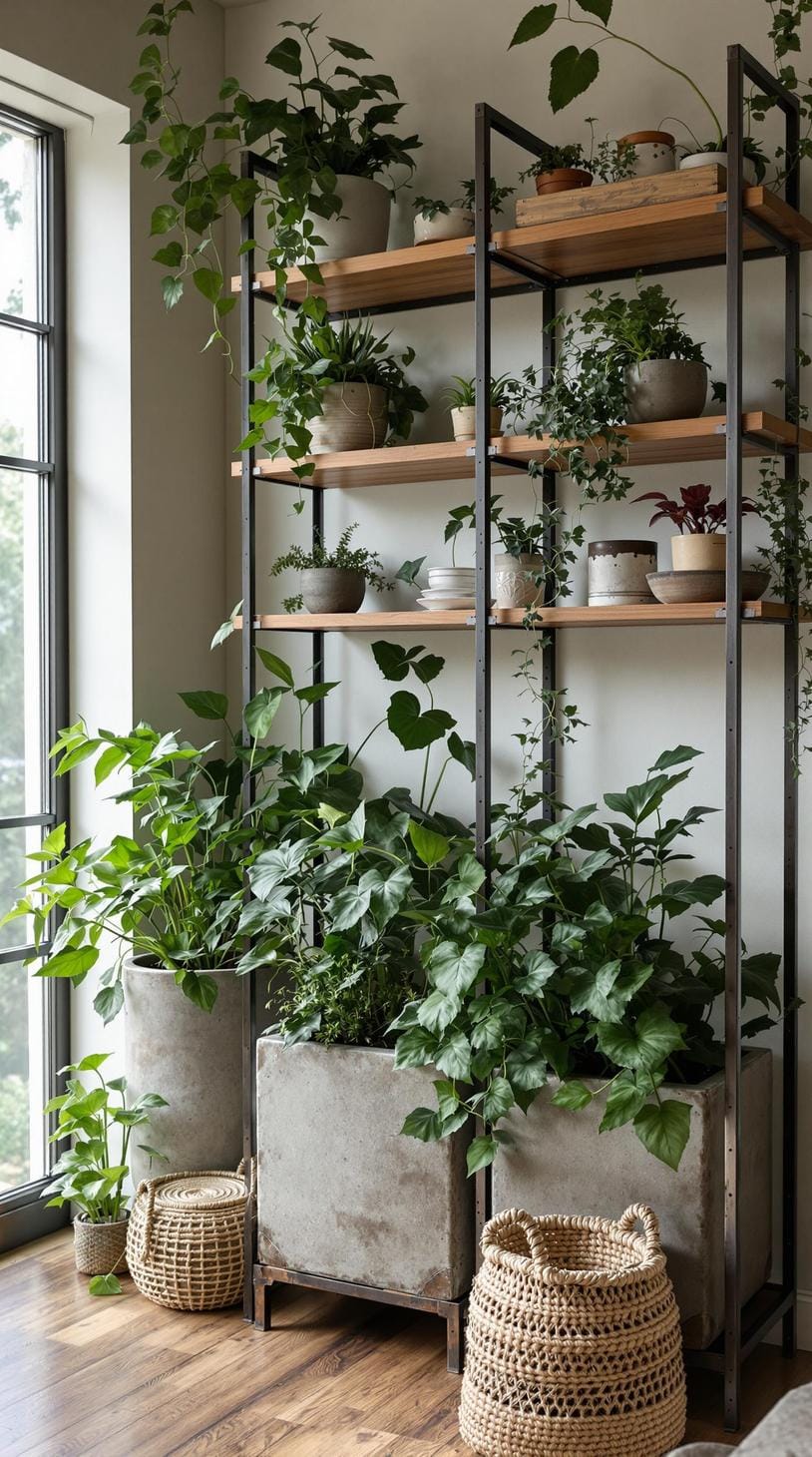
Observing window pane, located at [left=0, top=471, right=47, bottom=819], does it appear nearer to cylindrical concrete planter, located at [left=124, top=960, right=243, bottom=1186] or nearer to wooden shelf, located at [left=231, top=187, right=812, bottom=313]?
cylindrical concrete planter, located at [left=124, top=960, right=243, bottom=1186]

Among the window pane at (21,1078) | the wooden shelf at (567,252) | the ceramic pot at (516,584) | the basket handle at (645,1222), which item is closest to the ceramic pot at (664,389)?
the wooden shelf at (567,252)

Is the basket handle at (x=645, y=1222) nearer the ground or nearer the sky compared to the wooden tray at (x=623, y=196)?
nearer the ground

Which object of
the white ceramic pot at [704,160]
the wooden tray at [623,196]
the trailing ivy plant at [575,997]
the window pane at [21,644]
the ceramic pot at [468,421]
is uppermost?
the white ceramic pot at [704,160]

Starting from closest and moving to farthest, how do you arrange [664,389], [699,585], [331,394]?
[699,585] < [664,389] < [331,394]

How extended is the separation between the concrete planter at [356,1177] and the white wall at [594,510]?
0.73 metres

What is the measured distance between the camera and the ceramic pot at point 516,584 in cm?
291

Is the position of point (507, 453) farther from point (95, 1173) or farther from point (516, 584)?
point (95, 1173)

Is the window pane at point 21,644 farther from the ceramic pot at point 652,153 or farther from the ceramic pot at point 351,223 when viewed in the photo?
the ceramic pot at point 652,153

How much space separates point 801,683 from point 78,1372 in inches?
76.1

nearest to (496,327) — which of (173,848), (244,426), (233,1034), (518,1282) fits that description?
(244,426)

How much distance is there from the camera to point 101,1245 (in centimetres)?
324

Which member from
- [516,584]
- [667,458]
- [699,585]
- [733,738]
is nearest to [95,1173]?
[516,584]

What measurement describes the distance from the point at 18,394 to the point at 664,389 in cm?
156

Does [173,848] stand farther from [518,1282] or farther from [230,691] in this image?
[518,1282]
